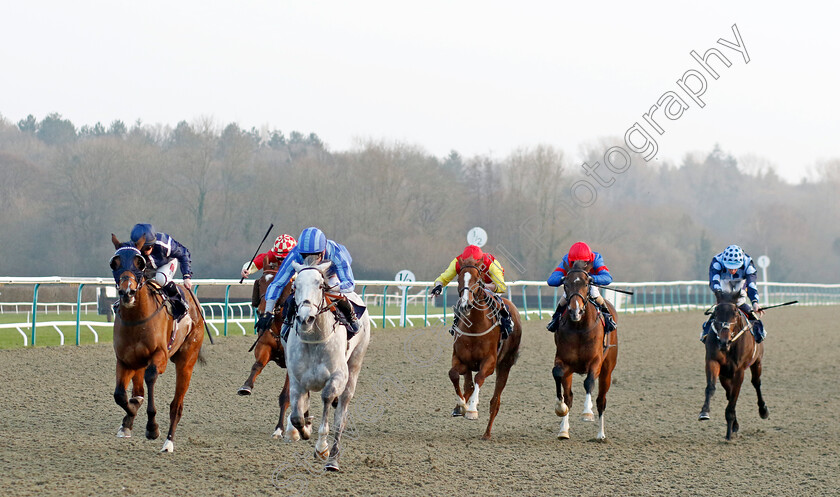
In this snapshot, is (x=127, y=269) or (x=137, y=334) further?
(x=137, y=334)

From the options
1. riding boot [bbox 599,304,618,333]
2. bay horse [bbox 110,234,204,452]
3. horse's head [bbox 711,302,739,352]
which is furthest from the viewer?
horse's head [bbox 711,302,739,352]

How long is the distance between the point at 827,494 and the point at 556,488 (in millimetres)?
1866

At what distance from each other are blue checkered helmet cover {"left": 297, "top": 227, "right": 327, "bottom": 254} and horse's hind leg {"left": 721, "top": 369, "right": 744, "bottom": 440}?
180 inches

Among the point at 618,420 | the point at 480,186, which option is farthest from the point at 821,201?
the point at 618,420

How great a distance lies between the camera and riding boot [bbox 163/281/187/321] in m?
7.32

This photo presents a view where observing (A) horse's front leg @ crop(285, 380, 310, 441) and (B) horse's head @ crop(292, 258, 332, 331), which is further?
(A) horse's front leg @ crop(285, 380, 310, 441)

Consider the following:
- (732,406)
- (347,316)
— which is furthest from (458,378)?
(732,406)

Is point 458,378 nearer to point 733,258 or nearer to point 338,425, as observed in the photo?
point 338,425

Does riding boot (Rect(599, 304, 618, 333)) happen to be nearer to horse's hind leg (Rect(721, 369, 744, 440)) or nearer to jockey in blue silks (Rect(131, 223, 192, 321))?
horse's hind leg (Rect(721, 369, 744, 440))

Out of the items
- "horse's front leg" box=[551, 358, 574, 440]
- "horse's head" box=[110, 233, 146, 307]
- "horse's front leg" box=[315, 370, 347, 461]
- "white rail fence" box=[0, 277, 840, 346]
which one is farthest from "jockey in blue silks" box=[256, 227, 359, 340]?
"white rail fence" box=[0, 277, 840, 346]

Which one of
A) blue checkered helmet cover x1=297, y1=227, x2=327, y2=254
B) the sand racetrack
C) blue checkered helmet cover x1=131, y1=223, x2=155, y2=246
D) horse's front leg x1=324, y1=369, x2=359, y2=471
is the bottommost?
the sand racetrack

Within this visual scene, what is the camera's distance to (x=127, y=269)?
6.65 metres

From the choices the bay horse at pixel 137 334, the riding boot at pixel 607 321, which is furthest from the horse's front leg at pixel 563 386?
the bay horse at pixel 137 334

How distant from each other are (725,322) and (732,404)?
0.79 metres
